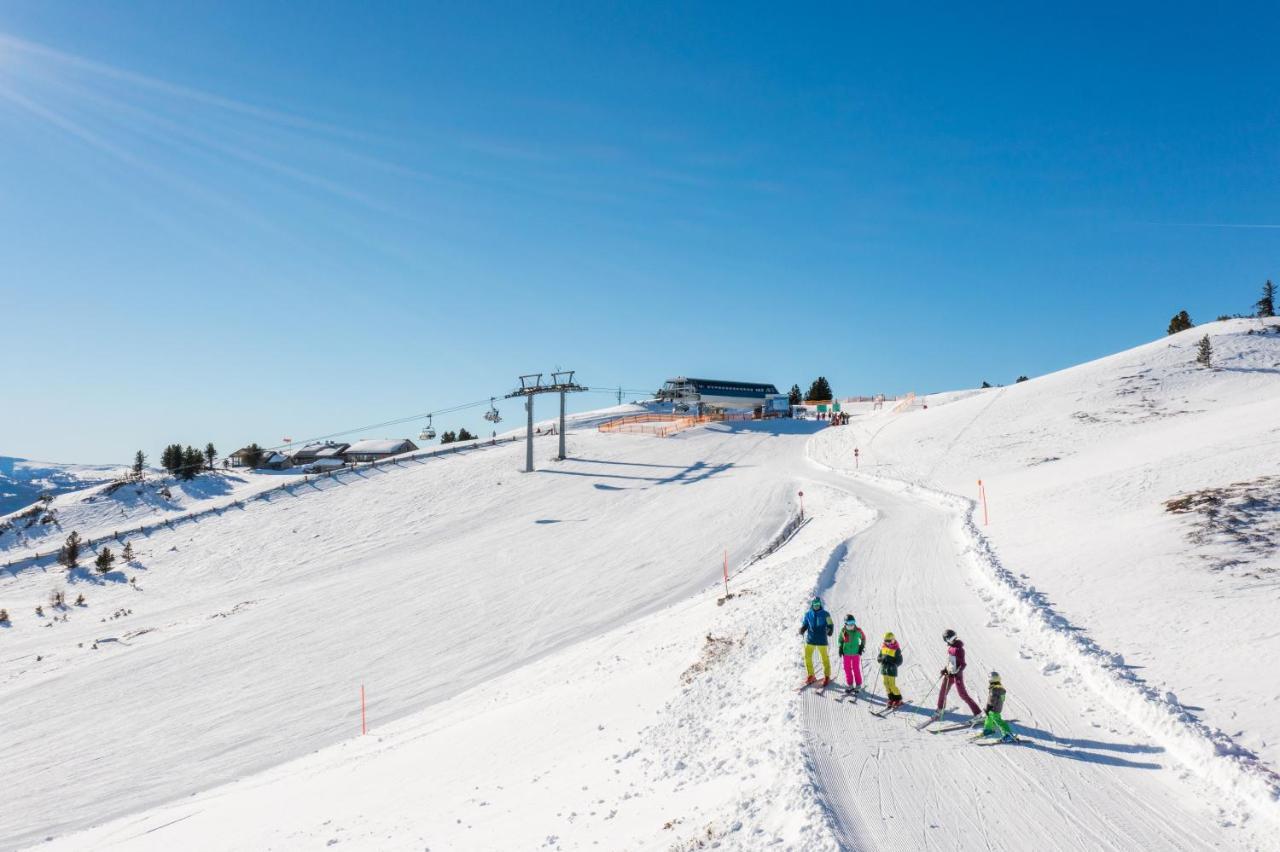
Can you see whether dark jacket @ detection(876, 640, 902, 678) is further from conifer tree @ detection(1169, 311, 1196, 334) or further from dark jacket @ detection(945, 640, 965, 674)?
conifer tree @ detection(1169, 311, 1196, 334)

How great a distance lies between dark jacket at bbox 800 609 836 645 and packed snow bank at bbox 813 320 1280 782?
4755 mm

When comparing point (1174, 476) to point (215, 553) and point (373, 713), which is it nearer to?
point (373, 713)

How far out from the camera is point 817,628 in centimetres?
1262

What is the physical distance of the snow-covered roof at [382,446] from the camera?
245 ft

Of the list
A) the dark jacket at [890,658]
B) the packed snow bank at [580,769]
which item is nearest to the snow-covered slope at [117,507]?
the packed snow bank at [580,769]

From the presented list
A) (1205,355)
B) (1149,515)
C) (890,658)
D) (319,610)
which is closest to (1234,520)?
(1149,515)

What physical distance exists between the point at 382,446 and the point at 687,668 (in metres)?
68.9

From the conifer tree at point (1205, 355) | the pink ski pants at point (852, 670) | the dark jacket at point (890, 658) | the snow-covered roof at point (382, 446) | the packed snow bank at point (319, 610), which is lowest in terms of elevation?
the packed snow bank at point (319, 610)

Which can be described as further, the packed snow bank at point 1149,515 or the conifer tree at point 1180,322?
the conifer tree at point 1180,322

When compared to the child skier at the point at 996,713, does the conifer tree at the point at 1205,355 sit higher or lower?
higher

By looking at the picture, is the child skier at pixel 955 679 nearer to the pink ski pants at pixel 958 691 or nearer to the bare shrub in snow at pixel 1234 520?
the pink ski pants at pixel 958 691

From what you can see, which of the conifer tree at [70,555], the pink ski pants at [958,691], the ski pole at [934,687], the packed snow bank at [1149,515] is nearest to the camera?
the pink ski pants at [958,691]

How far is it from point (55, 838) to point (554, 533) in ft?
78.0

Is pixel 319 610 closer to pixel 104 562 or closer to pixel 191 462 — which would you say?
pixel 104 562
